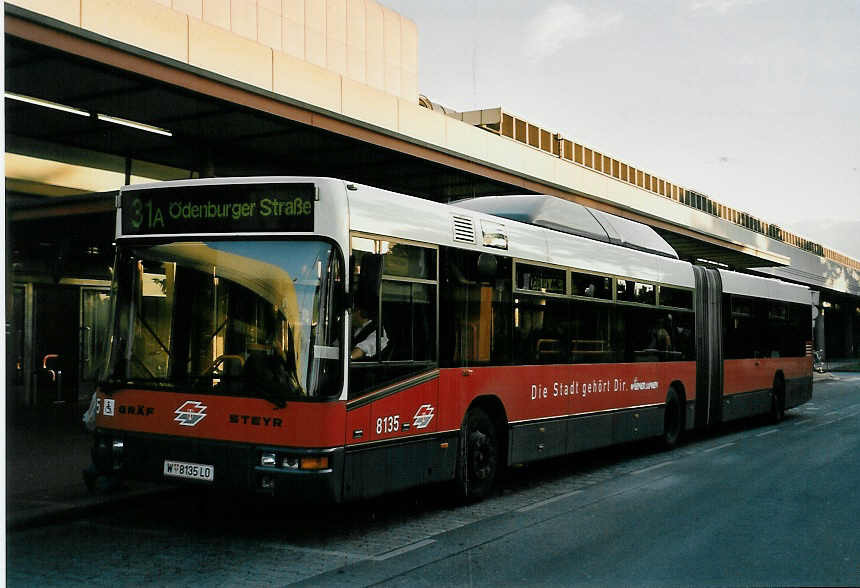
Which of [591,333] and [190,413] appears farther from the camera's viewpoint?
[591,333]

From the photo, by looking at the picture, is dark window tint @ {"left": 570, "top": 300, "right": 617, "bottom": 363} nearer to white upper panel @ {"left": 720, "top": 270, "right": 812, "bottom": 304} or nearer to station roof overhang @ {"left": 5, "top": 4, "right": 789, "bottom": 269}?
station roof overhang @ {"left": 5, "top": 4, "right": 789, "bottom": 269}

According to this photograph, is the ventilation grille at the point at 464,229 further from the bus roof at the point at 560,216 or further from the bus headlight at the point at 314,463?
the bus headlight at the point at 314,463

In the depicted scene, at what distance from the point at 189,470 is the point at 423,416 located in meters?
2.07

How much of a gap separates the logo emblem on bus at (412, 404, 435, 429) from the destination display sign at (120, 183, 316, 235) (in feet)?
6.61

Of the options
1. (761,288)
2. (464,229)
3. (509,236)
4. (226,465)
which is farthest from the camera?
→ (761,288)

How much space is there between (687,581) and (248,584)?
2.85m

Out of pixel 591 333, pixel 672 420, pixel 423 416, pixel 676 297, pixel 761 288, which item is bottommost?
pixel 672 420

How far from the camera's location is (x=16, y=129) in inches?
584

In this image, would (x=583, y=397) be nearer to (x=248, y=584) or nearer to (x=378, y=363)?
(x=378, y=363)

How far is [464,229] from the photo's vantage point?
952 cm

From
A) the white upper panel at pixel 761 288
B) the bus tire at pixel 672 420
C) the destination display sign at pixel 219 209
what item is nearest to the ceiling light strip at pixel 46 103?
the destination display sign at pixel 219 209

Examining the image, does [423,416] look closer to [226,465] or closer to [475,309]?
[475,309]

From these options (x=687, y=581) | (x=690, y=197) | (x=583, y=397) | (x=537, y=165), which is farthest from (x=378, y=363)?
(x=690, y=197)

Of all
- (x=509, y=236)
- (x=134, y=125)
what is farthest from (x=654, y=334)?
(x=134, y=125)
